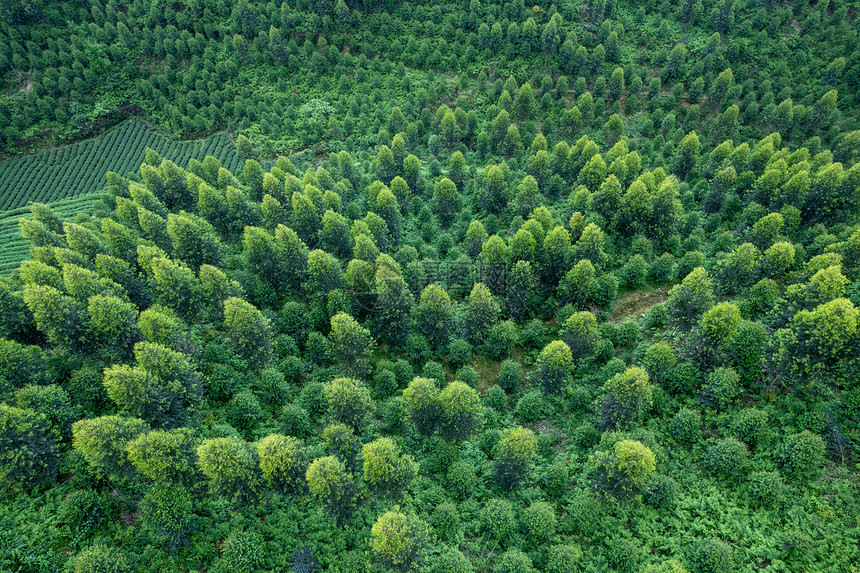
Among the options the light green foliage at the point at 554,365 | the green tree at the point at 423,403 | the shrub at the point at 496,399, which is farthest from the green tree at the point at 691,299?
the green tree at the point at 423,403

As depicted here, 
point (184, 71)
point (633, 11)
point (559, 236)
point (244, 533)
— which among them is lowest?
point (244, 533)

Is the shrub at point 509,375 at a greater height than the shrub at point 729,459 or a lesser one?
lesser

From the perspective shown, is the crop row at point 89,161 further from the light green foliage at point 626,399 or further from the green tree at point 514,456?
A: the light green foliage at point 626,399

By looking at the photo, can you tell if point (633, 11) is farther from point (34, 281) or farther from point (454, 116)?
point (34, 281)

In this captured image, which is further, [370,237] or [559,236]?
[370,237]

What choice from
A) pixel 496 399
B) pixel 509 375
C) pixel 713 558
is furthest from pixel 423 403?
pixel 713 558

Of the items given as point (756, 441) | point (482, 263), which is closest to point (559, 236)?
point (482, 263)

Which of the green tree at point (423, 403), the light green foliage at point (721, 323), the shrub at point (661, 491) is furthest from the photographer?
the light green foliage at point (721, 323)
